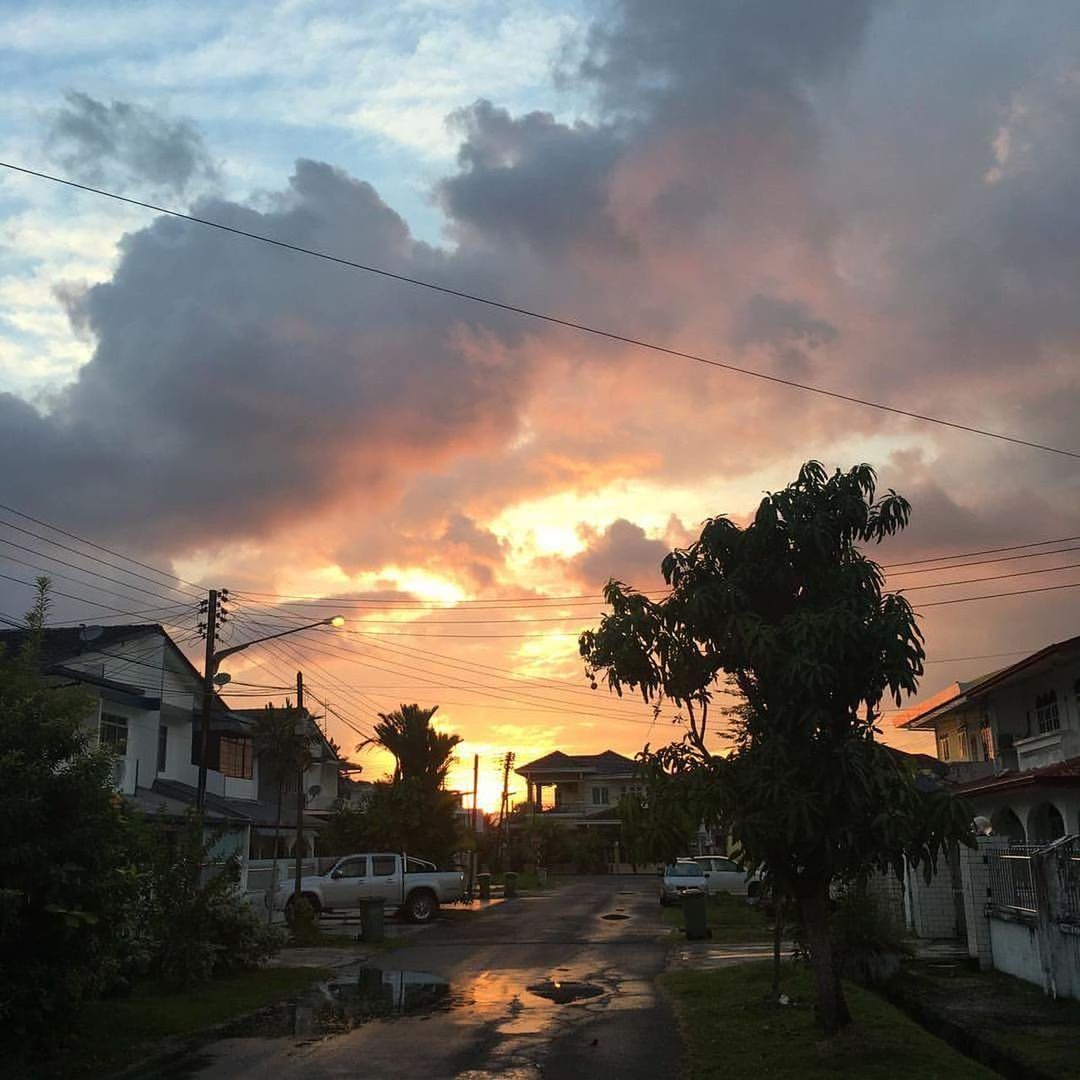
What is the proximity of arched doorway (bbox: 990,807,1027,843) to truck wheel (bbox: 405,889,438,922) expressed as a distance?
51.2 feet

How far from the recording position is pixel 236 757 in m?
41.4

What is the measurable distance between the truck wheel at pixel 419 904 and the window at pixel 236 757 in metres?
10.7

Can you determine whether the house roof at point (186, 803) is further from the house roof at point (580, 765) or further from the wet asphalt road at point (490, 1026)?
the house roof at point (580, 765)

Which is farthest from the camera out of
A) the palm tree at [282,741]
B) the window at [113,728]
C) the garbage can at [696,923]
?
the palm tree at [282,741]

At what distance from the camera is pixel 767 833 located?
10.3m

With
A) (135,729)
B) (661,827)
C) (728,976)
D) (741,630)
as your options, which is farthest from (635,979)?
(135,729)

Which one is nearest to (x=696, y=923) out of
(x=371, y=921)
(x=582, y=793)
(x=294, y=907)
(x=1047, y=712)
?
(x=371, y=921)

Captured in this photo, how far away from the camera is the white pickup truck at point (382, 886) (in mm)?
31312

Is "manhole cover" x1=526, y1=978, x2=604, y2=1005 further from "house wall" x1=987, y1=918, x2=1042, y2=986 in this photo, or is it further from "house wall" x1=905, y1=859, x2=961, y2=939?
"house wall" x1=905, y1=859, x2=961, y2=939

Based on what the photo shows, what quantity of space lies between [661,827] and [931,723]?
97.0 feet

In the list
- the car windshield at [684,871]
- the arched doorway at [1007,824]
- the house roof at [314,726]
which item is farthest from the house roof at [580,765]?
the arched doorway at [1007,824]

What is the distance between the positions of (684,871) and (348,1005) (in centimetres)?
2398

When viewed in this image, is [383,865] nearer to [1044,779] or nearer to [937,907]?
[937,907]

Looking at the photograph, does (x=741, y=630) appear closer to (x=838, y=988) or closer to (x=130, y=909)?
(x=838, y=988)
